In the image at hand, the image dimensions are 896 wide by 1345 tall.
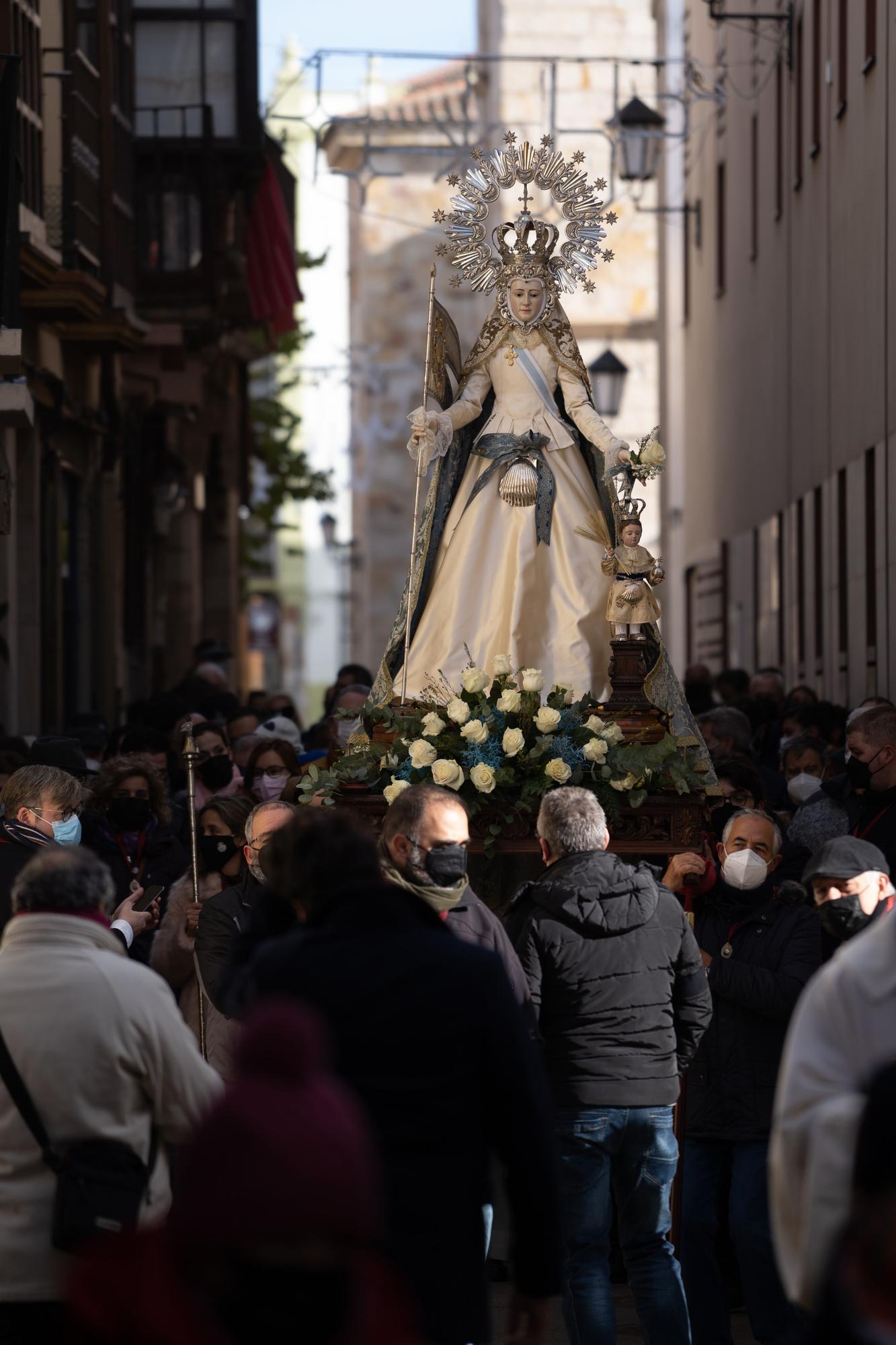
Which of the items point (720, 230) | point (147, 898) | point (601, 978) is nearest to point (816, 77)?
point (720, 230)

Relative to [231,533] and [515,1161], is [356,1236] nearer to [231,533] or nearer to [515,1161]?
[515,1161]

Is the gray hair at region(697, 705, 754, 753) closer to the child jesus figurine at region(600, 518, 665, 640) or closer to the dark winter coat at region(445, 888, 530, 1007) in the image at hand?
the child jesus figurine at region(600, 518, 665, 640)

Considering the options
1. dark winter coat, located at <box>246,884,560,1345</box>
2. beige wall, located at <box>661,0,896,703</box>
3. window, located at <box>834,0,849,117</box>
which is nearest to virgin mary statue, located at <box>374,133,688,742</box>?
beige wall, located at <box>661,0,896,703</box>

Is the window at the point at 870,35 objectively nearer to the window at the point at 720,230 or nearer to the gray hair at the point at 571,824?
the window at the point at 720,230

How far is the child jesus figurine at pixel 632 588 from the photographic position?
1061 cm

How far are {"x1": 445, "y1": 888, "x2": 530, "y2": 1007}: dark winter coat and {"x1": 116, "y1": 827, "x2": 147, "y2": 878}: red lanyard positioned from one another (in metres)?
2.73

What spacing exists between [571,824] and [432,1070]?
7.12ft

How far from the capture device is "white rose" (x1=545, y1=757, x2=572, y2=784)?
30.9ft

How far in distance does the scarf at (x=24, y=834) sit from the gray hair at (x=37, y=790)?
46mm

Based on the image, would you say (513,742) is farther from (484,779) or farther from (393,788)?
(393,788)

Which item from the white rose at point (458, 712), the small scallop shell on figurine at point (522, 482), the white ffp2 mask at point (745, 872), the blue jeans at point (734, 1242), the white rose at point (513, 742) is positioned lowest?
the blue jeans at point (734, 1242)

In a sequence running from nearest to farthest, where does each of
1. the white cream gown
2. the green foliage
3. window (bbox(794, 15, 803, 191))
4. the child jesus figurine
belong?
the child jesus figurine
the white cream gown
window (bbox(794, 15, 803, 191))
the green foliage

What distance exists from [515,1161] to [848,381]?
14.3 meters

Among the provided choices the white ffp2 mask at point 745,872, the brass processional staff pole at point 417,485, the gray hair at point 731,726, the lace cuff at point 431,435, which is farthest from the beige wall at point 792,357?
the white ffp2 mask at point 745,872
